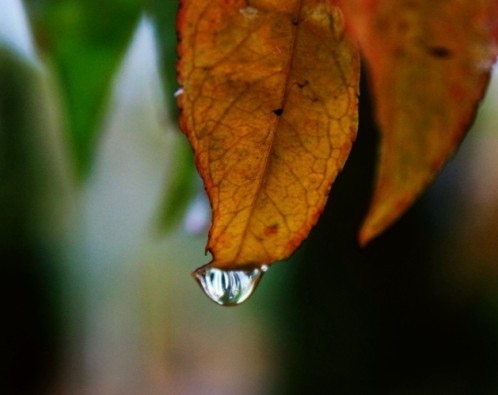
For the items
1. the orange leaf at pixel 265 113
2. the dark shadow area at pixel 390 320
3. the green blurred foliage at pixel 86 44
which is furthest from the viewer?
the dark shadow area at pixel 390 320

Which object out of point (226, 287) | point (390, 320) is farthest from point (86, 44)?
point (390, 320)

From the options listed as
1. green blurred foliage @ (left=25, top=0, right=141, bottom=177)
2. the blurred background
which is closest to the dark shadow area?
the blurred background

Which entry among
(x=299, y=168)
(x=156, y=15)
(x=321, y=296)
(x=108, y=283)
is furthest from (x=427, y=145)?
(x=108, y=283)

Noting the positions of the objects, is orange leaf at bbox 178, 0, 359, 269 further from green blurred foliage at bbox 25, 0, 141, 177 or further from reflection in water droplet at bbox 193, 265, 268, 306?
green blurred foliage at bbox 25, 0, 141, 177

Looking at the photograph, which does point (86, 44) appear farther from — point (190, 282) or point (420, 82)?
point (190, 282)

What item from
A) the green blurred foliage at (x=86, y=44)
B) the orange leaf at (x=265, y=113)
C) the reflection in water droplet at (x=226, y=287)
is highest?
the green blurred foliage at (x=86, y=44)

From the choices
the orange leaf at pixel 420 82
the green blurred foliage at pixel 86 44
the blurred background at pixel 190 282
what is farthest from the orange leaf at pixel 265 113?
the blurred background at pixel 190 282

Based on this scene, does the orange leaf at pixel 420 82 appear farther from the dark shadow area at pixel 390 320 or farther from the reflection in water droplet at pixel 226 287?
the dark shadow area at pixel 390 320
